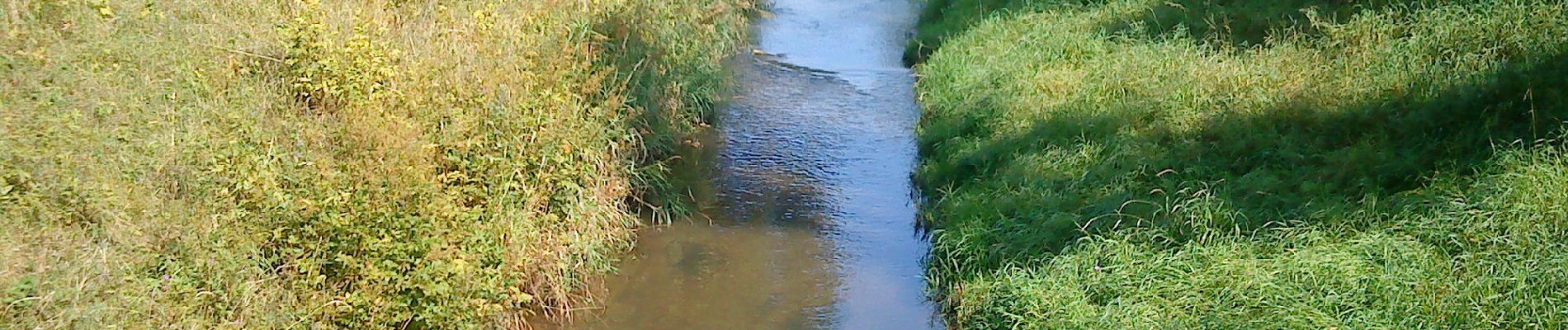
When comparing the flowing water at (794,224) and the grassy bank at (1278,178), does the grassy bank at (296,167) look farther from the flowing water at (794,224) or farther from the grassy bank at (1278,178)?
the grassy bank at (1278,178)

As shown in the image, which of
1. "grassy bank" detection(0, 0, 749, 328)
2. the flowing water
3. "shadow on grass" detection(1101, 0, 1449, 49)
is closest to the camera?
"grassy bank" detection(0, 0, 749, 328)

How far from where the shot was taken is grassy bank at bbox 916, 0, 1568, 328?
227 inches

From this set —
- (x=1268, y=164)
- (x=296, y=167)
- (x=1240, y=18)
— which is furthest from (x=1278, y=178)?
(x=296, y=167)

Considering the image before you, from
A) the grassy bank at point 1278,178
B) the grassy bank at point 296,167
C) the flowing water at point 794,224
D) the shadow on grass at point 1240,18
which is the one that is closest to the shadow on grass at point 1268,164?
the grassy bank at point 1278,178

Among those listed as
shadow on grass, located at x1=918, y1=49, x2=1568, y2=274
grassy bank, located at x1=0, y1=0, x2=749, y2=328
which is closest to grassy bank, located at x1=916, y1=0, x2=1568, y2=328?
shadow on grass, located at x1=918, y1=49, x2=1568, y2=274

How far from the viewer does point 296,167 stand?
5.73 m

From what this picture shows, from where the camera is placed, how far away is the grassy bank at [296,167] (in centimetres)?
486

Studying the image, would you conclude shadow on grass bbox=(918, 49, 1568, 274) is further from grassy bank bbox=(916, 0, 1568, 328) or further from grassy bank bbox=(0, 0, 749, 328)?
grassy bank bbox=(0, 0, 749, 328)

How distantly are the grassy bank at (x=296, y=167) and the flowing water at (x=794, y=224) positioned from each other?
1.53ft

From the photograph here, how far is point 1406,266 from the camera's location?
5848mm

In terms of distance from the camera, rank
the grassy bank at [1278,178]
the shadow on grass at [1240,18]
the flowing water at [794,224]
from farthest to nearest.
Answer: the shadow on grass at [1240,18] → the flowing water at [794,224] → the grassy bank at [1278,178]

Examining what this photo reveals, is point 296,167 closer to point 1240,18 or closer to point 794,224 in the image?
point 794,224

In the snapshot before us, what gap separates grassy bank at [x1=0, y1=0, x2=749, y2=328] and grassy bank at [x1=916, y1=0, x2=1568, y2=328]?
2.43m

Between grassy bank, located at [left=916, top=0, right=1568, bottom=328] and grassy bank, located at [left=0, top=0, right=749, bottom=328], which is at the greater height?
grassy bank, located at [left=0, top=0, right=749, bottom=328]
